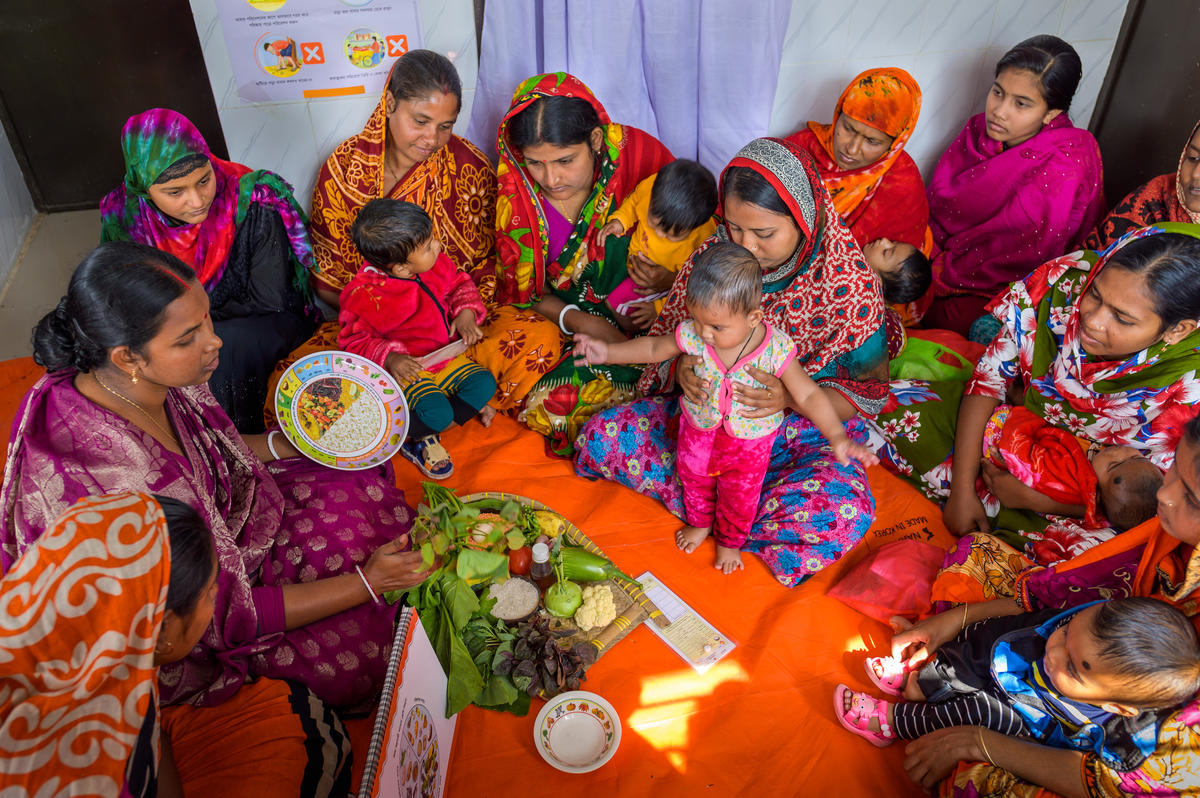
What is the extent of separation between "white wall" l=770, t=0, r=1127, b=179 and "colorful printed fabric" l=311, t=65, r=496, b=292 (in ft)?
Answer: 4.85

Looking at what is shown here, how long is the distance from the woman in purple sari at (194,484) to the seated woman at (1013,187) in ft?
9.19

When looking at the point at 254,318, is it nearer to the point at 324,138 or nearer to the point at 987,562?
the point at 324,138

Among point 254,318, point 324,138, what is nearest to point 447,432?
point 254,318

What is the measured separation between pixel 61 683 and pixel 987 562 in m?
2.23

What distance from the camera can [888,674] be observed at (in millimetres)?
2043

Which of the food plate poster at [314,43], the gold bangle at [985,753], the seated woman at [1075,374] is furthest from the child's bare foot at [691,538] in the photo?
the food plate poster at [314,43]

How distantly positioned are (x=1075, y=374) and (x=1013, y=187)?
52.8 inches

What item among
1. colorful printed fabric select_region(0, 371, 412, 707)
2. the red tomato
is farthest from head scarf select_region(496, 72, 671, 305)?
the red tomato

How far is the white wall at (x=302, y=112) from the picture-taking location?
3.03 m


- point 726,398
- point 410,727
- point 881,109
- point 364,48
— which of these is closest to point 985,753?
point 726,398

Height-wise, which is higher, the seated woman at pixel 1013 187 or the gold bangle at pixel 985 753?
the seated woman at pixel 1013 187

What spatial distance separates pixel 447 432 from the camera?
2.98 metres

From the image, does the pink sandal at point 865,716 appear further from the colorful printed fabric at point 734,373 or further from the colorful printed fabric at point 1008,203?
the colorful printed fabric at point 1008,203

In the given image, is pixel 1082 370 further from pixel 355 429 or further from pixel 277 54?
pixel 277 54
